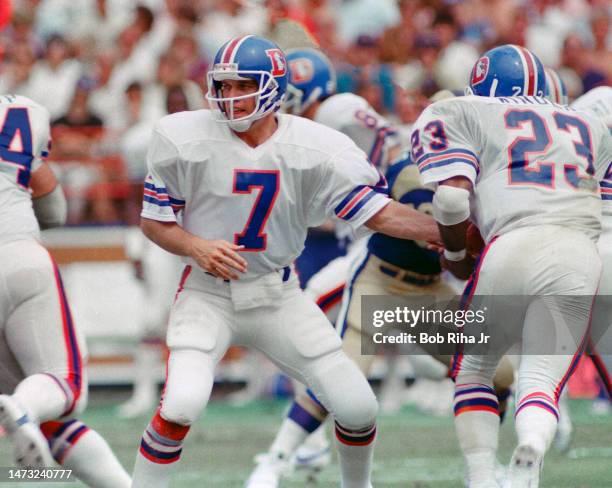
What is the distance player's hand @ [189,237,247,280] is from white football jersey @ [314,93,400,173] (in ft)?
6.46

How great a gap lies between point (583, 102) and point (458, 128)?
127cm

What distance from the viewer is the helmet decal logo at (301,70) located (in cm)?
699

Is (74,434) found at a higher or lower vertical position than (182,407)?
lower

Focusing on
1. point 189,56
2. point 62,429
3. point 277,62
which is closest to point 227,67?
point 277,62

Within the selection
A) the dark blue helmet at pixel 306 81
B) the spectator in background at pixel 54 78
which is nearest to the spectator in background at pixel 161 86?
the spectator in background at pixel 54 78

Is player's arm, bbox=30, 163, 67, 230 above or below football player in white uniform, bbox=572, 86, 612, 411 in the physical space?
above

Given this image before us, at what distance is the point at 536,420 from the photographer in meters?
4.46

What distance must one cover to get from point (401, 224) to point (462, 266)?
32 centimetres

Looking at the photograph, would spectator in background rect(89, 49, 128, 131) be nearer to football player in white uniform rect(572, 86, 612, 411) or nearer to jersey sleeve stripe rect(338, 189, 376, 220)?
jersey sleeve stripe rect(338, 189, 376, 220)

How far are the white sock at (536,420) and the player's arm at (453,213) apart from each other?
698 millimetres

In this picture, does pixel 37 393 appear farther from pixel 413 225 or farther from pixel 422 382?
pixel 422 382

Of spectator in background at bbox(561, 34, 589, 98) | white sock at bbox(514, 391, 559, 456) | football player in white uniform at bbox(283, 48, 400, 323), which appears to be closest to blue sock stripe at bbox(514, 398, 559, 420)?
white sock at bbox(514, 391, 559, 456)

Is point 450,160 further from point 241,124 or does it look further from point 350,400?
point 350,400

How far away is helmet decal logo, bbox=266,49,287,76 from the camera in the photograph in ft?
16.8
